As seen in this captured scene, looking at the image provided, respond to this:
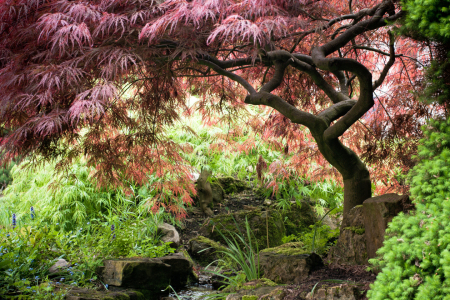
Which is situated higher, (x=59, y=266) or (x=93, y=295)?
(x=59, y=266)

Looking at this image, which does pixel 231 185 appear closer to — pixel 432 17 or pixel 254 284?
pixel 254 284

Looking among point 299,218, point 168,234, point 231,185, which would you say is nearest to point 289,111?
point 168,234

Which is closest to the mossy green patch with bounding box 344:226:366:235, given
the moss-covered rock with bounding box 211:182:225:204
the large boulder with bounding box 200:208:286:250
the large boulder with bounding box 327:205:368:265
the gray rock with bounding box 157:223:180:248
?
the large boulder with bounding box 327:205:368:265

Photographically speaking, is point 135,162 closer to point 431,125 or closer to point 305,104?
point 305,104

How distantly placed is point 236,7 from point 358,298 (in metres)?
1.92

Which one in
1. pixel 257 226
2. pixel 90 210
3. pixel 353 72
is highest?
pixel 353 72

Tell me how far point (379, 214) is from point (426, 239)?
3.54 ft

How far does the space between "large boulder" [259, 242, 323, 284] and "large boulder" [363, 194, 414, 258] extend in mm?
424

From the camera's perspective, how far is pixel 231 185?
21.7 ft

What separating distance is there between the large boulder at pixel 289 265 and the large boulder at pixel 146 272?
1.12 m

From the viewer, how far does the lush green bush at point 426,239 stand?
1.25 metres

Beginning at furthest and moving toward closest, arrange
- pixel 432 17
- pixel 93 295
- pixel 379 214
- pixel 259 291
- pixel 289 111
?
pixel 289 111
pixel 93 295
pixel 379 214
pixel 259 291
pixel 432 17

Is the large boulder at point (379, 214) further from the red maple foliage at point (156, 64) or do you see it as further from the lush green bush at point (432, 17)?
the lush green bush at point (432, 17)

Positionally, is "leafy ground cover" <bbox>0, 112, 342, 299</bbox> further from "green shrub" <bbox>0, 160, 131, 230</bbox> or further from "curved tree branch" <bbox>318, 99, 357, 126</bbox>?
"curved tree branch" <bbox>318, 99, 357, 126</bbox>
